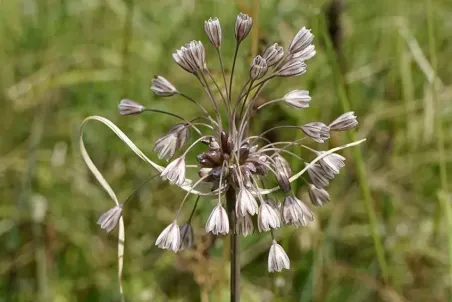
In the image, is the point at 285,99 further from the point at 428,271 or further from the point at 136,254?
the point at 428,271

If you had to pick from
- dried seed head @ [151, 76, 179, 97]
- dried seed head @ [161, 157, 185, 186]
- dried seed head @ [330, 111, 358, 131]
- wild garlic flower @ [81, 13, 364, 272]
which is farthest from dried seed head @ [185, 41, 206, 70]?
dried seed head @ [330, 111, 358, 131]

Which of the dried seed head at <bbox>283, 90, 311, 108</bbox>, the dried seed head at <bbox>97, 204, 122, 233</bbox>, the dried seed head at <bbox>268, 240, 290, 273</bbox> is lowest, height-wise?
the dried seed head at <bbox>268, 240, 290, 273</bbox>

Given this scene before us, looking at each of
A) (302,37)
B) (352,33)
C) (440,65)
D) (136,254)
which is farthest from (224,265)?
(440,65)

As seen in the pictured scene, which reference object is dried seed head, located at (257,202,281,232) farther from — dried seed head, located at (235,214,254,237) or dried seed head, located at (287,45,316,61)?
dried seed head, located at (287,45,316,61)

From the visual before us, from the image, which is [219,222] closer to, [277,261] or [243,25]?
[277,261]

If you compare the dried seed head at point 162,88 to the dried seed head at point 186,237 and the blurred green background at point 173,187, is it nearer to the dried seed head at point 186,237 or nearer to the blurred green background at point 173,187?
the dried seed head at point 186,237

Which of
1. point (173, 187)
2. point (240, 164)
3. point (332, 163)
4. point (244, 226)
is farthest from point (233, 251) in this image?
point (173, 187)
